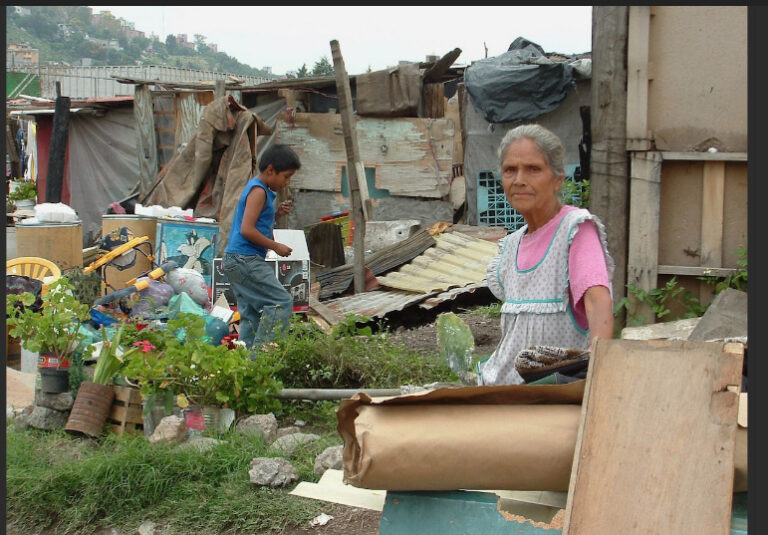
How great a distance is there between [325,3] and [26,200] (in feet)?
55.2

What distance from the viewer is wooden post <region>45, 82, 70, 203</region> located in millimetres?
14570

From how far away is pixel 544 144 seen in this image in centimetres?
253

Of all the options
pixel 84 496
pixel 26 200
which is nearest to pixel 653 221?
pixel 84 496

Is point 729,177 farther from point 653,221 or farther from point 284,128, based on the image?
point 284,128

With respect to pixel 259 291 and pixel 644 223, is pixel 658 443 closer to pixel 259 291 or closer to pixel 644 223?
pixel 644 223

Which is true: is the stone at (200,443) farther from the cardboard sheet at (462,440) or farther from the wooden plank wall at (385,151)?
the wooden plank wall at (385,151)

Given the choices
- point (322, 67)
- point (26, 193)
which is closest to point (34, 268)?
point (26, 193)

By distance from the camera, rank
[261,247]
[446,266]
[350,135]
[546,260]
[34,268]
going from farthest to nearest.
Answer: [446,266] → [350,135] → [34,268] → [261,247] → [546,260]

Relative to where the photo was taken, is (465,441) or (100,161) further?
(100,161)

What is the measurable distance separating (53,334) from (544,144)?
345 centimetres

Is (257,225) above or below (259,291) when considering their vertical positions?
above

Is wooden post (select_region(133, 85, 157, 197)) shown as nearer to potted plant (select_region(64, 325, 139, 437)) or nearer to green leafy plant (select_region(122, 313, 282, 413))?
potted plant (select_region(64, 325, 139, 437))

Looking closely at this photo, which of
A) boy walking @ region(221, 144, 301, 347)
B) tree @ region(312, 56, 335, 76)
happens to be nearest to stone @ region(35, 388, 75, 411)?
boy walking @ region(221, 144, 301, 347)

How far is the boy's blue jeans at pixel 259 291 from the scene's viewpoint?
579 cm
